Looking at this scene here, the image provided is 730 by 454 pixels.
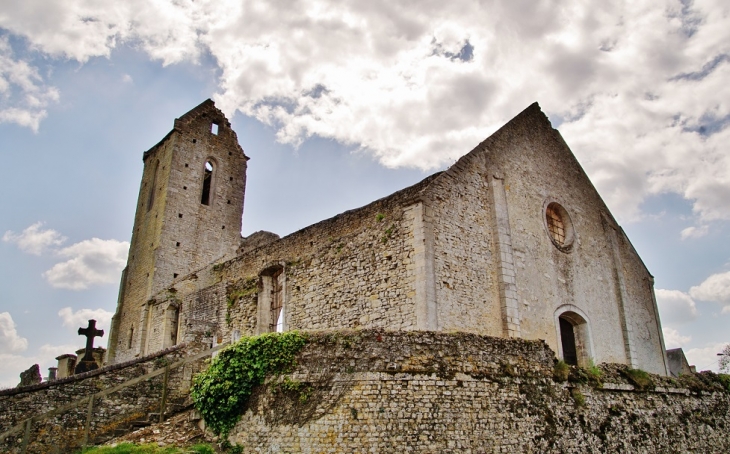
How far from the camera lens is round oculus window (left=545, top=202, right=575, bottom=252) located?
1808 cm

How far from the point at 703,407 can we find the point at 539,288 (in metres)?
5.26

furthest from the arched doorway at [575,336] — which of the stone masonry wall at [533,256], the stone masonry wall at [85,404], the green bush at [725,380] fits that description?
the stone masonry wall at [85,404]

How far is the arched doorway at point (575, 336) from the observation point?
55.8ft

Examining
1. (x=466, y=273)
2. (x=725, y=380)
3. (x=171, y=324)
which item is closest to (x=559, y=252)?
(x=466, y=273)

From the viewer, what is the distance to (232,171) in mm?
30031

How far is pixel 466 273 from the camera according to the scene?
568 inches

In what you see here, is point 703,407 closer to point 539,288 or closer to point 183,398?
point 539,288

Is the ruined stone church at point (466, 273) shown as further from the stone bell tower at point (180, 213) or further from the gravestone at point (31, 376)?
the gravestone at point (31, 376)

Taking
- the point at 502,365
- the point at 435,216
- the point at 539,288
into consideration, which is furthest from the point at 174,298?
the point at 502,365

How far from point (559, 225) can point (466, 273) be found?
5.94 meters

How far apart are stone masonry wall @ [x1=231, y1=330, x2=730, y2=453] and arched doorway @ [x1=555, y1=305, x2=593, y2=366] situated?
223 inches

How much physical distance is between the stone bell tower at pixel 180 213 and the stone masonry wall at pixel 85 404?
1027 cm

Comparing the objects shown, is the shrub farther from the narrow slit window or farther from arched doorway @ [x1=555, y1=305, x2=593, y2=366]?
the narrow slit window

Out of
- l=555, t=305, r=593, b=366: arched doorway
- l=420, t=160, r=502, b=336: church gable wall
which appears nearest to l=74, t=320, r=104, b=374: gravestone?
l=420, t=160, r=502, b=336: church gable wall
